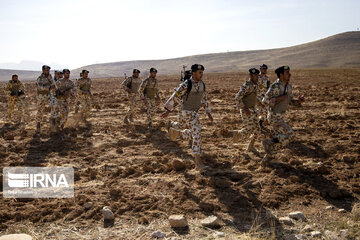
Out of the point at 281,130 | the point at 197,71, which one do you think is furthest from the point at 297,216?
the point at 197,71

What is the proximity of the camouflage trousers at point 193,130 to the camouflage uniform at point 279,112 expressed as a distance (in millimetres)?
1293

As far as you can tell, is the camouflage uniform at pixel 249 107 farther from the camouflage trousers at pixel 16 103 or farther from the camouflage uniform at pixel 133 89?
the camouflage trousers at pixel 16 103

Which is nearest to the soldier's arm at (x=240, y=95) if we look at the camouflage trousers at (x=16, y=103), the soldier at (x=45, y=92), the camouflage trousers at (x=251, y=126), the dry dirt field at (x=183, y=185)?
the camouflage trousers at (x=251, y=126)

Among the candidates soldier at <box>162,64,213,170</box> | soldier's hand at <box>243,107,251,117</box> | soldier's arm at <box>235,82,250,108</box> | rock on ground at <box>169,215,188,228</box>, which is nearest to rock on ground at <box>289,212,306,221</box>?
rock on ground at <box>169,215,188,228</box>

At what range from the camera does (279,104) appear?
597 cm

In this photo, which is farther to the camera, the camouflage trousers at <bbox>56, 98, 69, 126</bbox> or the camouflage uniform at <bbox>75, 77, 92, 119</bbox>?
the camouflage uniform at <bbox>75, 77, 92, 119</bbox>

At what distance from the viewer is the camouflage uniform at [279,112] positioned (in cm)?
584

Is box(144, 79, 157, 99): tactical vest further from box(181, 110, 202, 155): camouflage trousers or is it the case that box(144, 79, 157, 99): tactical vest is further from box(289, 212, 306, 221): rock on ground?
box(289, 212, 306, 221): rock on ground

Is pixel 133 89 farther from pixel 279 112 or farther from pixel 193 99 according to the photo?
pixel 279 112

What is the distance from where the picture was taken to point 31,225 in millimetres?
4320

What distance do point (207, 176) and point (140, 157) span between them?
185cm

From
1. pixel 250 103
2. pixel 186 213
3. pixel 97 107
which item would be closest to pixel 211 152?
pixel 250 103

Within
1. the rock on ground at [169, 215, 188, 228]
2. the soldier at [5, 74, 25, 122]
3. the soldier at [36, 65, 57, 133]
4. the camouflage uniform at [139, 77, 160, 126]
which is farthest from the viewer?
the soldier at [5, 74, 25, 122]

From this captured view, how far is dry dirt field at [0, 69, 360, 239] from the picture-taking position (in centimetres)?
421
